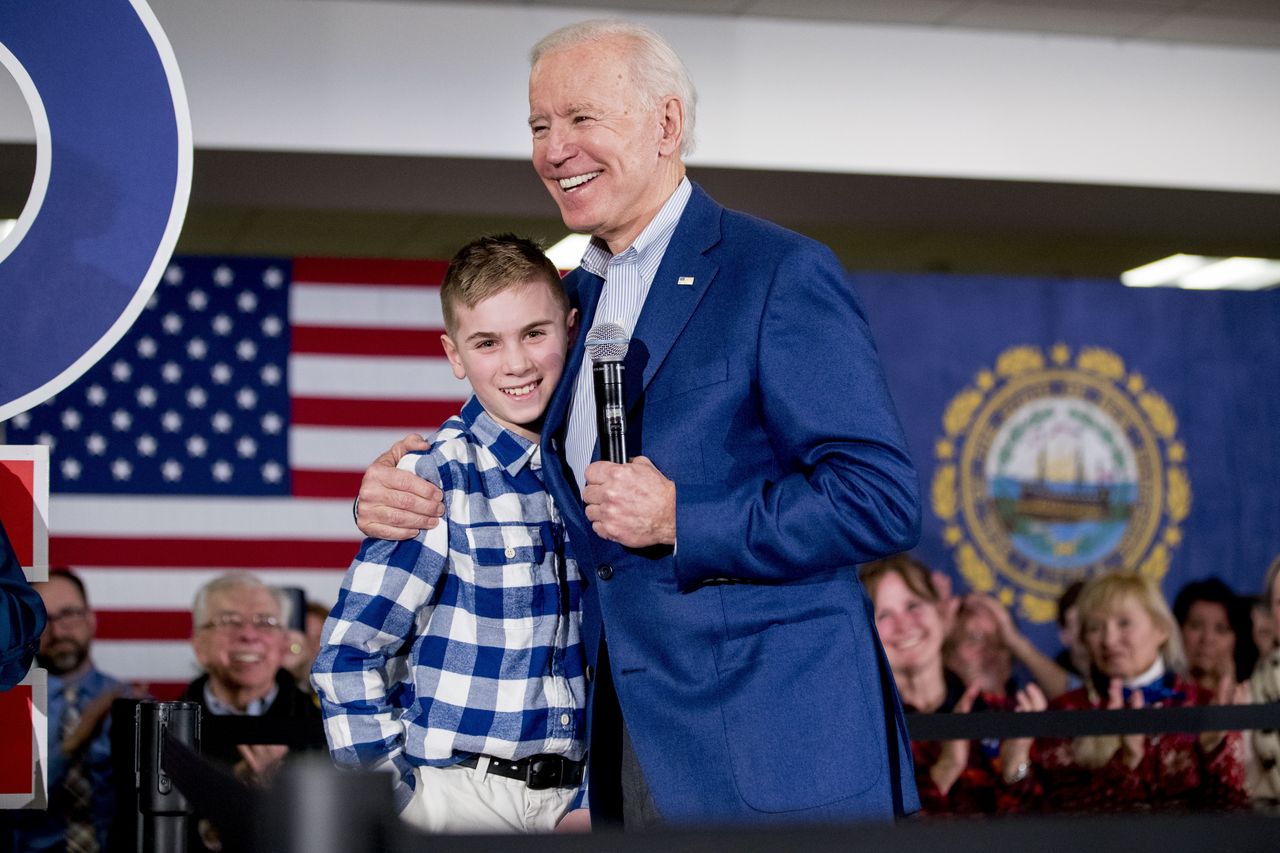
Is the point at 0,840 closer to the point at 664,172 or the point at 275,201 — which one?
the point at 275,201

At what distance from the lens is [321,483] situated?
5695 millimetres

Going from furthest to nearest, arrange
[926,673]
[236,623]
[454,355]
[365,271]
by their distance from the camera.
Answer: [365,271]
[236,623]
[926,673]
[454,355]

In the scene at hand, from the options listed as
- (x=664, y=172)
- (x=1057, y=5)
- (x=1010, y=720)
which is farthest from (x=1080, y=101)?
(x=664, y=172)

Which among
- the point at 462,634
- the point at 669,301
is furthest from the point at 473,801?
the point at 669,301

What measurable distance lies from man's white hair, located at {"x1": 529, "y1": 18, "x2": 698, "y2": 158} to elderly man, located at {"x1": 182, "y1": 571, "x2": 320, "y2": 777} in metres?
3.34

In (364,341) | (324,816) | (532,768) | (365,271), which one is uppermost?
(365,271)

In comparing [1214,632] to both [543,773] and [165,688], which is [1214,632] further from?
[543,773]

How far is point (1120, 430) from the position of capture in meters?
5.66

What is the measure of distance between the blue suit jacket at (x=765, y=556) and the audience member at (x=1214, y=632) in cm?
419

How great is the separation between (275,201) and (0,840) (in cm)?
275

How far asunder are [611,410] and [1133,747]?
361 centimetres

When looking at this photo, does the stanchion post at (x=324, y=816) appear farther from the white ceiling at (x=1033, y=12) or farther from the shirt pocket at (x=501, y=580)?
the white ceiling at (x=1033, y=12)

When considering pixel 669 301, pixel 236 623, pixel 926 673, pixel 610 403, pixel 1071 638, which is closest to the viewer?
pixel 610 403

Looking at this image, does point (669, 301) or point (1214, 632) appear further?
point (1214, 632)
